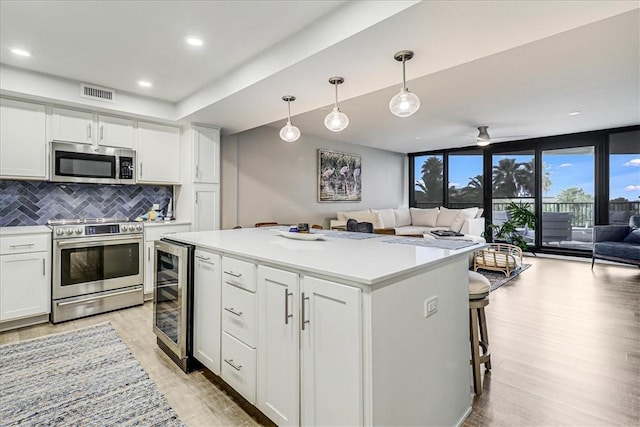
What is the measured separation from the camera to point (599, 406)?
5.89 feet

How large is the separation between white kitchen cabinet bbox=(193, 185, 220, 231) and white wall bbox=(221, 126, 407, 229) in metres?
0.37

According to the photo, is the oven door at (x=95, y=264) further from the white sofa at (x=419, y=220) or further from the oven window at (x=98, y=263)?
the white sofa at (x=419, y=220)

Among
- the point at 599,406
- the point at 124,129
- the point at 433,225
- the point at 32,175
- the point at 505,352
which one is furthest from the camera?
the point at 433,225

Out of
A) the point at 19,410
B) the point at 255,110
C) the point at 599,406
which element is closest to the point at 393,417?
the point at 599,406

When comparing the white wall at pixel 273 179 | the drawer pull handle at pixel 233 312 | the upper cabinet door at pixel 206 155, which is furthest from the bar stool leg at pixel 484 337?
the white wall at pixel 273 179

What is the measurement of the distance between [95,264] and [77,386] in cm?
166

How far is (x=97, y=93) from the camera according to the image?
342 cm

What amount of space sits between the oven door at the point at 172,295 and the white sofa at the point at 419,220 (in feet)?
12.4

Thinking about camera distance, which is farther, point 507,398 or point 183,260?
point 183,260

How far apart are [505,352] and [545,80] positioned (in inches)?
114

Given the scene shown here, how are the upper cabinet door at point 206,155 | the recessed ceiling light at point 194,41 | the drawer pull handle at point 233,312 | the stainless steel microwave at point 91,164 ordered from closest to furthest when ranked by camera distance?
the drawer pull handle at point 233,312 < the recessed ceiling light at point 194,41 < the stainless steel microwave at point 91,164 < the upper cabinet door at point 206,155

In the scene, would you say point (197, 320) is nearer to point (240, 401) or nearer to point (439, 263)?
point (240, 401)

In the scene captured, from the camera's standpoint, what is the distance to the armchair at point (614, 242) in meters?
4.78

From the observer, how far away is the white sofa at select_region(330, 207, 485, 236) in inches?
249
